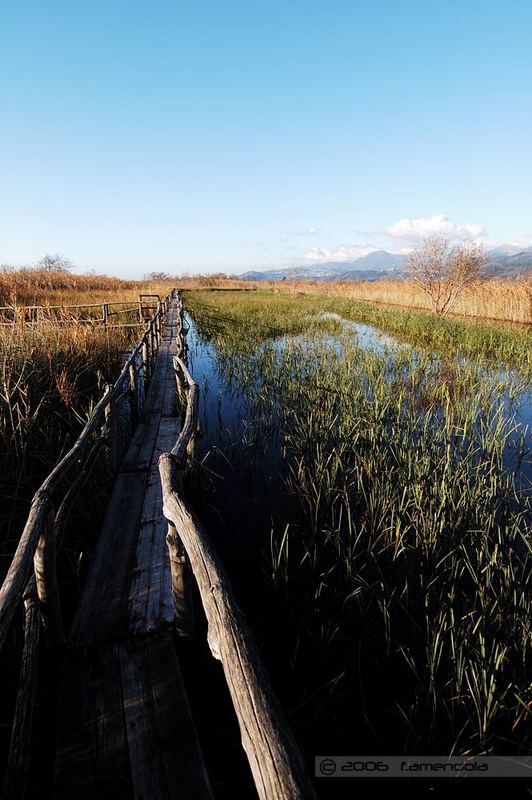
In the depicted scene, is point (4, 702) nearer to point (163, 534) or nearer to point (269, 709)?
point (163, 534)

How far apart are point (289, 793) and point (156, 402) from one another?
21.0ft

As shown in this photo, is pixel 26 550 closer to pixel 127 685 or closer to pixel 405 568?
pixel 127 685

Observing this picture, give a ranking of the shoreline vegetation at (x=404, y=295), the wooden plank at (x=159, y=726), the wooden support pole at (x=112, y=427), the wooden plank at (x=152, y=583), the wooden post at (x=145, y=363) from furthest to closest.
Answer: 1. the shoreline vegetation at (x=404, y=295)
2. the wooden post at (x=145, y=363)
3. the wooden support pole at (x=112, y=427)
4. the wooden plank at (x=152, y=583)
5. the wooden plank at (x=159, y=726)

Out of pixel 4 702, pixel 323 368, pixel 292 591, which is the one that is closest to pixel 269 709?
pixel 4 702

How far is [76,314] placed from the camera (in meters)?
9.87

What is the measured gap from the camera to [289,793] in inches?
35.3

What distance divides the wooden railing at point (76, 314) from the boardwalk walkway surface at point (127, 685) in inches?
212

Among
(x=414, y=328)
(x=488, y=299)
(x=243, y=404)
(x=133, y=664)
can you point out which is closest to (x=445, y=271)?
(x=488, y=299)

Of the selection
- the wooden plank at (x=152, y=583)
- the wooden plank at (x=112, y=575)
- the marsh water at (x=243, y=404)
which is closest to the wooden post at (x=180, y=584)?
the wooden plank at (x=152, y=583)

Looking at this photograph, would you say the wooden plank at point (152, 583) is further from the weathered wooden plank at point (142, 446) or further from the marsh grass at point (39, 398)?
the marsh grass at point (39, 398)

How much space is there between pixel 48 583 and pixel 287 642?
1645 mm

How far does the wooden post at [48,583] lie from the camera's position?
2.03m

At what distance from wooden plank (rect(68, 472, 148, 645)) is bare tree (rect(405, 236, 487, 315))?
19.0 metres

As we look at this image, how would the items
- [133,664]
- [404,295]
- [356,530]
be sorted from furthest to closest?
[404,295] → [356,530] → [133,664]
